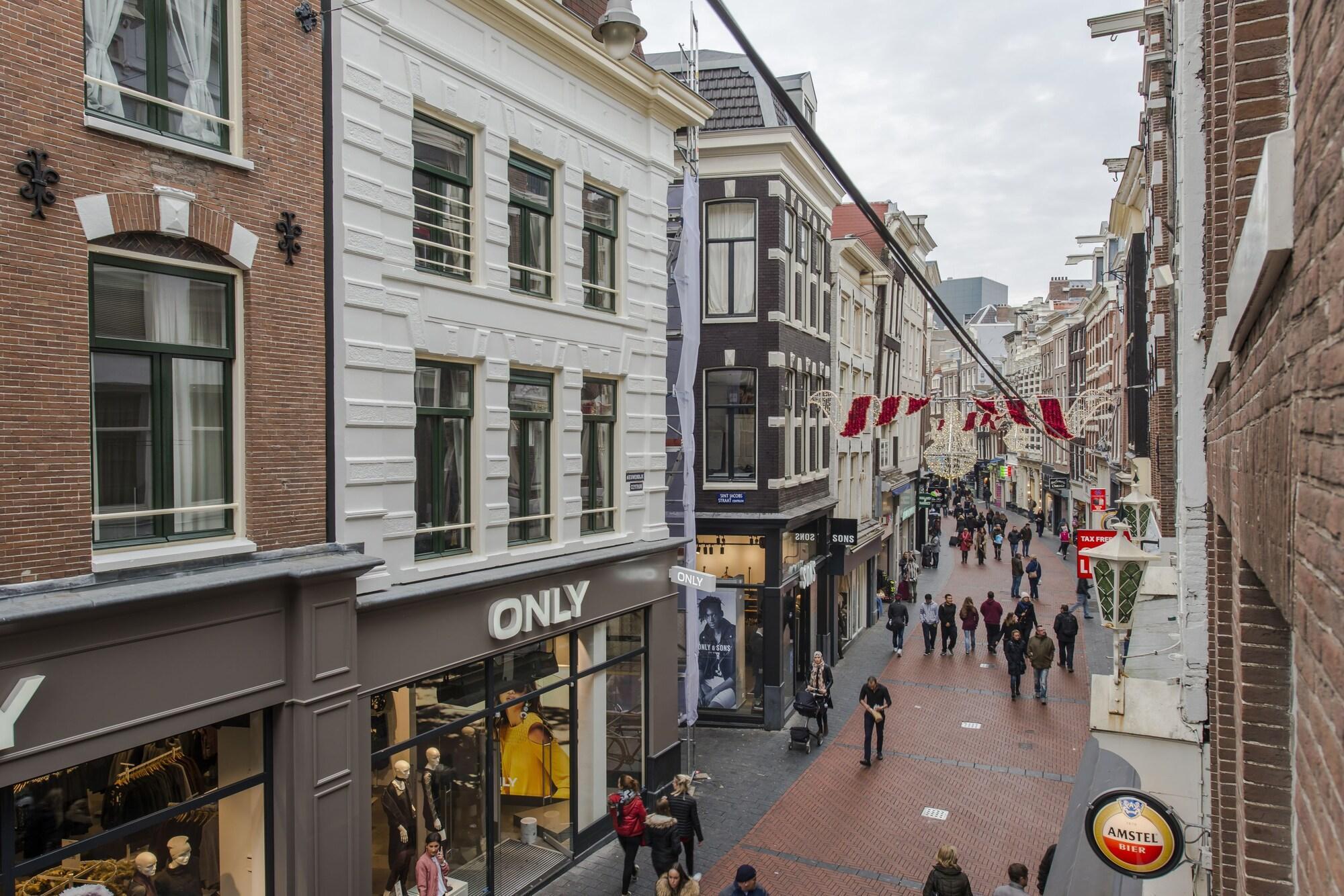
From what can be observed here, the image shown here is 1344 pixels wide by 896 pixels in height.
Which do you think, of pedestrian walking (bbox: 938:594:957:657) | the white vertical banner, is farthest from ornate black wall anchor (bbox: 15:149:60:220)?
pedestrian walking (bbox: 938:594:957:657)

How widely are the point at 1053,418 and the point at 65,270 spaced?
612 inches

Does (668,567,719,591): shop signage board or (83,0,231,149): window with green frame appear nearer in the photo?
(83,0,231,149): window with green frame

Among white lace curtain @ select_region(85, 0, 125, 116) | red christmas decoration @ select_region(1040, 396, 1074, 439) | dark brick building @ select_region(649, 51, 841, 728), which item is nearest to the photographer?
white lace curtain @ select_region(85, 0, 125, 116)

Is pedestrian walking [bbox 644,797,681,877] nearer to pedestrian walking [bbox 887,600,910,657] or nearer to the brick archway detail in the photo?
the brick archway detail

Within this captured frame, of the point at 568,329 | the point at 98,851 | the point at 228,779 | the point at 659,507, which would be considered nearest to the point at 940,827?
the point at 659,507

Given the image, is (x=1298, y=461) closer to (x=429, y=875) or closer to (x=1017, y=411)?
(x=429, y=875)

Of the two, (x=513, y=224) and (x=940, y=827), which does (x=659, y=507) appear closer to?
(x=513, y=224)

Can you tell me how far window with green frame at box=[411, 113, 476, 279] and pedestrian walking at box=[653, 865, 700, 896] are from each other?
23.7 feet

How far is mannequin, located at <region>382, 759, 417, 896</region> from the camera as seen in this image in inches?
407

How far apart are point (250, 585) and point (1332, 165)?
8.54 meters

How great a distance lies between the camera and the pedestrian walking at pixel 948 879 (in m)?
10.2

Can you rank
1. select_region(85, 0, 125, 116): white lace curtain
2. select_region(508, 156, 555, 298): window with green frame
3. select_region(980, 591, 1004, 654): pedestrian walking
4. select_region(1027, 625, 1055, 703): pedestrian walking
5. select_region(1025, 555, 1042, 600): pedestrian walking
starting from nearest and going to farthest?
select_region(85, 0, 125, 116): white lace curtain → select_region(508, 156, 555, 298): window with green frame → select_region(1027, 625, 1055, 703): pedestrian walking → select_region(980, 591, 1004, 654): pedestrian walking → select_region(1025, 555, 1042, 600): pedestrian walking

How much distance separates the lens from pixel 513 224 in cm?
1273

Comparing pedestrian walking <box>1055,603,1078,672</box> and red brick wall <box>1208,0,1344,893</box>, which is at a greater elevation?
red brick wall <box>1208,0,1344,893</box>
